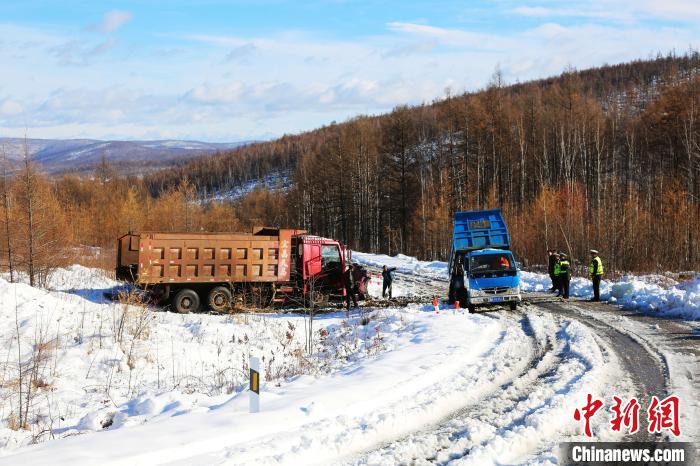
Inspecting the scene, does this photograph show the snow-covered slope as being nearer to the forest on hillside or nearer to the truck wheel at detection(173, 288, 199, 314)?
the truck wheel at detection(173, 288, 199, 314)

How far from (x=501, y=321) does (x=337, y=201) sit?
5089 cm

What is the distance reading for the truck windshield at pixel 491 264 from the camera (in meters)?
19.0

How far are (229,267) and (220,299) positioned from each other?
1.29 metres

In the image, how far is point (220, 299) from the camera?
22.2 meters

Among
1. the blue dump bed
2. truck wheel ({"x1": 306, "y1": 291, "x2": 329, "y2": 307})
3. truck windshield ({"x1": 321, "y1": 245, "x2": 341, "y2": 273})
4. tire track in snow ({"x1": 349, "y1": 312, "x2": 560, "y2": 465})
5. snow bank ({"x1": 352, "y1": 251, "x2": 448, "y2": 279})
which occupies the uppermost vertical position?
the blue dump bed

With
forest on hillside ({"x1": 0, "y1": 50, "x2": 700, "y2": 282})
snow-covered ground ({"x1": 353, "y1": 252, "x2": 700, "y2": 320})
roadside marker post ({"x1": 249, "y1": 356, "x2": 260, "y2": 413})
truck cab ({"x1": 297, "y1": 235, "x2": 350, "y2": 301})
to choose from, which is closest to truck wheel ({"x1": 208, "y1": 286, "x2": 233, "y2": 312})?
truck cab ({"x1": 297, "y1": 235, "x2": 350, "y2": 301})

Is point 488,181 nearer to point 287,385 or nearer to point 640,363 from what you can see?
point 640,363

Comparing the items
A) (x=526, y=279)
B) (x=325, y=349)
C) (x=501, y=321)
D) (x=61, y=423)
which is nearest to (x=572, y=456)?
(x=61, y=423)

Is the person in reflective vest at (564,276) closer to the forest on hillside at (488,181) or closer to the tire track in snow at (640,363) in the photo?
the tire track in snow at (640,363)

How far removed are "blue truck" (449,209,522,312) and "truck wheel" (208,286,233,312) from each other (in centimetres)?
815

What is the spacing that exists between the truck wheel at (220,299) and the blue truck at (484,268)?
321 inches

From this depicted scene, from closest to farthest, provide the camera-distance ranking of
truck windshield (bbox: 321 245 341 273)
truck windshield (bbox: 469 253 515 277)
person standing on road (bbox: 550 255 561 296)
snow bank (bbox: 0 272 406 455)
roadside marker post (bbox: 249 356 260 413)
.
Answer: roadside marker post (bbox: 249 356 260 413)
snow bank (bbox: 0 272 406 455)
truck windshield (bbox: 469 253 515 277)
person standing on road (bbox: 550 255 561 296)
truck windshield (bbox: 321 245 341 273)

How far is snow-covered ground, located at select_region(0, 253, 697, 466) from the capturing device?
664 cm

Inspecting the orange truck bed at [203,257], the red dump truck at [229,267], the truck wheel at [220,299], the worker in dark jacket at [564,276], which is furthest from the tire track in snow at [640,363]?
the truck wheel at [220,299]
